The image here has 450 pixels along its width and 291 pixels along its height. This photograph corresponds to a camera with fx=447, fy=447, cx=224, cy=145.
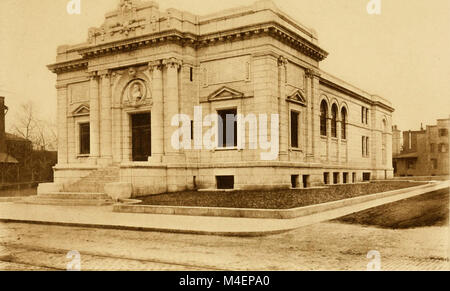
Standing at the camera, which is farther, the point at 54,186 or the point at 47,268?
the point at 54,186

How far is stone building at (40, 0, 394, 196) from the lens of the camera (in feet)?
88.0

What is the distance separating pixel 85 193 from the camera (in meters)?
24.0

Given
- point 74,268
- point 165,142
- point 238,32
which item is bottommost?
point 74,268

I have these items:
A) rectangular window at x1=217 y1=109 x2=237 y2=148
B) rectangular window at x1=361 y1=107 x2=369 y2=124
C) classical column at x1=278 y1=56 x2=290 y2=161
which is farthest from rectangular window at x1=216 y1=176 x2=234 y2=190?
rectangular window at x1=361 y1=107 x2=369 y2=124

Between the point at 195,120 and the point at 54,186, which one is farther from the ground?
the point at 195,120

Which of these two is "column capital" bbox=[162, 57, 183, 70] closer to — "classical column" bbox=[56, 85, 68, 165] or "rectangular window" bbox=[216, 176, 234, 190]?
"rectangular window" bbox=[216, 176, 234, 190]

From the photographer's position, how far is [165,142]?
28.3 metres

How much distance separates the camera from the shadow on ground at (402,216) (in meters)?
14.8

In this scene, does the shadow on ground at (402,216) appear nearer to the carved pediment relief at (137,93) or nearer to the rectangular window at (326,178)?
the rectangular window at (326,178)

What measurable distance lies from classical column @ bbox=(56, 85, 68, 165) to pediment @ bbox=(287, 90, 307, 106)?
17.8 metres

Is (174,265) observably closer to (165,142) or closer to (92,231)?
(92,231)

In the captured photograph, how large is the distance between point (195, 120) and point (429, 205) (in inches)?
579

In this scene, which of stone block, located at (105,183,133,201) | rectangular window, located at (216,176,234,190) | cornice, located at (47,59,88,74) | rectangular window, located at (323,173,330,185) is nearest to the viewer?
stone block, located at (105,183,133,201)

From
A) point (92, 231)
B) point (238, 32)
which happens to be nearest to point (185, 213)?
point (92, 231)
